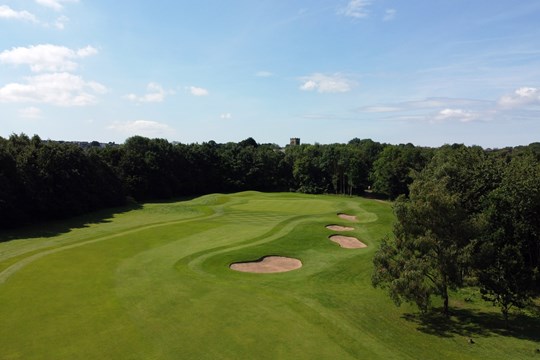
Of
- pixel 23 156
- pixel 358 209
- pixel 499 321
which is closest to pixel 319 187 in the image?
pixel 358 209

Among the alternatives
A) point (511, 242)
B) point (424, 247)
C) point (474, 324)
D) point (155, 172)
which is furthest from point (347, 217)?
point (155, 172)

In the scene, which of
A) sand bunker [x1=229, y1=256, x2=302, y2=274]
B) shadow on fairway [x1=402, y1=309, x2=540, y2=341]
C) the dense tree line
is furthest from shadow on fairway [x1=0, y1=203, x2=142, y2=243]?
shadow on fairway [x1=402, y1=309, x2=540, y2=341]

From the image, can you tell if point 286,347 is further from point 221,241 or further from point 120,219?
point 120,219

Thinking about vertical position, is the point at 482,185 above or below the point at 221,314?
above

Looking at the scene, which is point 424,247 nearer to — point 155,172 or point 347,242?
point 347,242

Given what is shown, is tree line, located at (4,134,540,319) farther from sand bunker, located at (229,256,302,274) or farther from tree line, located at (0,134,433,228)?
sand bunker, located at (229,256,302,274)

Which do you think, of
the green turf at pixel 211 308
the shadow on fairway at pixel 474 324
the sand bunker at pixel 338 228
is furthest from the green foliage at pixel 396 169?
the shadow on fairway at pixel 474 324
